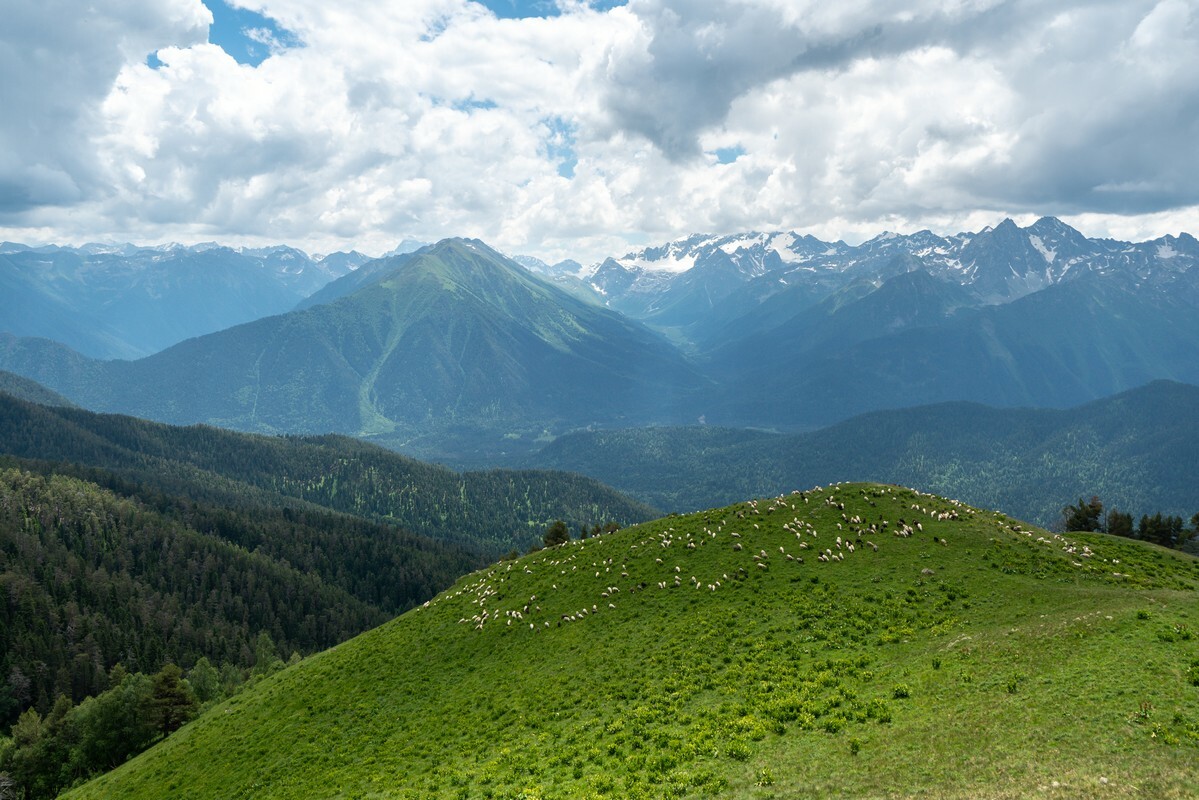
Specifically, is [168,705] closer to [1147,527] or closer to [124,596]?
[124,596]

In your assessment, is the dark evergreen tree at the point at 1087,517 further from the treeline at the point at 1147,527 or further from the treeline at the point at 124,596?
the treeline at the point at 124,596

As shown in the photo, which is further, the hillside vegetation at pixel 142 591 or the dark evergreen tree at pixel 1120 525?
the hillside vegetation at pixel 142 591

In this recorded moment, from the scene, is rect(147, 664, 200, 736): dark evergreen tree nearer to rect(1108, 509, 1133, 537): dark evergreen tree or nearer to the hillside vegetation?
the hillside vegetation

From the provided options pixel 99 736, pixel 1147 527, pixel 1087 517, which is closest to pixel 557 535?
pixel 99 736

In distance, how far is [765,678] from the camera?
32031 mm

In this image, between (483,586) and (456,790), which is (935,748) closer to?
(456,790)

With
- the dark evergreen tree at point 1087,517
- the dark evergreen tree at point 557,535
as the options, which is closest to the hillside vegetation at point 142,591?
the dark evergreen tree at point 557,535

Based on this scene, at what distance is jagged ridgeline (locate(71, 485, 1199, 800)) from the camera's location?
21875 millimetres

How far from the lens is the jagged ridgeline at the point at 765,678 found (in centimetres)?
2188

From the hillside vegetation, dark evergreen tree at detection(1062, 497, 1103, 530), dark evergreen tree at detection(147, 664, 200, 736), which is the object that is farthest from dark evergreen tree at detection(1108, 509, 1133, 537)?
dark evergreen tree at detection(147, 664, 200, 736)

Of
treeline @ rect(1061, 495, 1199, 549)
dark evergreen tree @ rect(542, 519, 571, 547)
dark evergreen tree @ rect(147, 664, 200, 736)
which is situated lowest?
dark evergreen tree @ rect(147, 664, 200, 736)

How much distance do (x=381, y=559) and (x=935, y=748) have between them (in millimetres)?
201552

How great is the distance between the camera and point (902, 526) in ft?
168

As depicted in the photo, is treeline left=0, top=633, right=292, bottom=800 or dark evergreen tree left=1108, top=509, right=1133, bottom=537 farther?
dark evergreen tree left=1108, top=509, right=1133, bottom=537
